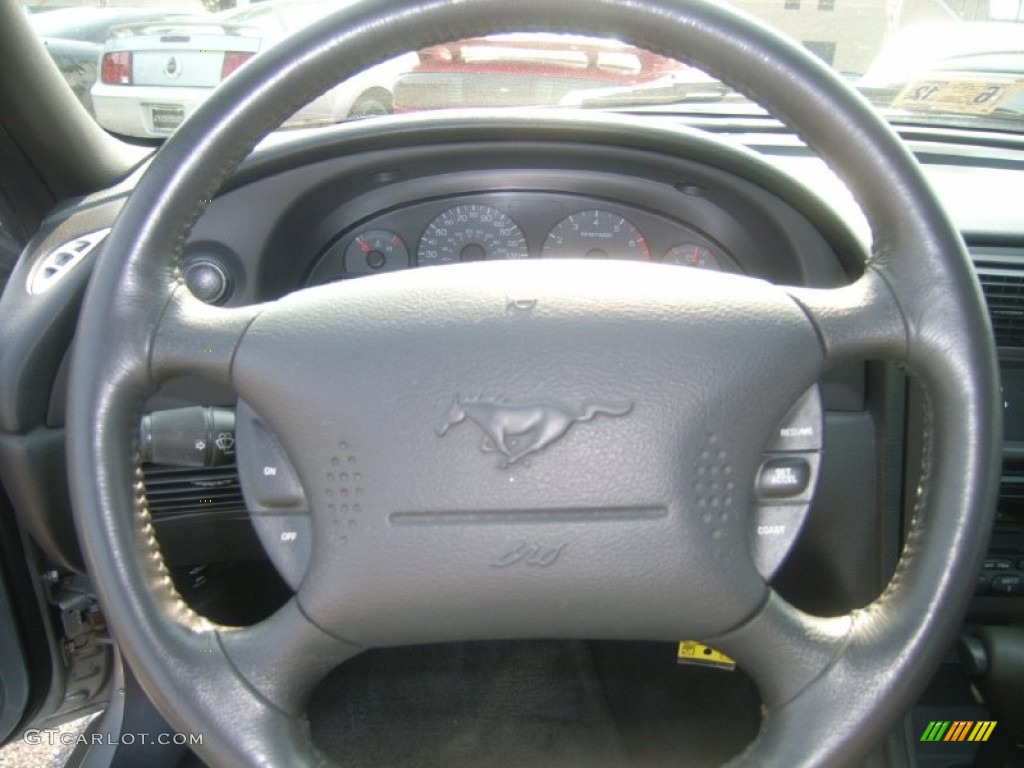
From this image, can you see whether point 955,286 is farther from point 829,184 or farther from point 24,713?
point 24,713

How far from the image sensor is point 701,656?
5.32 feet

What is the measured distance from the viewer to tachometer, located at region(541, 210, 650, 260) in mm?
1689

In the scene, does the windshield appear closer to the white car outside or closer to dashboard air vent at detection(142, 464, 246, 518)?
the white car outside

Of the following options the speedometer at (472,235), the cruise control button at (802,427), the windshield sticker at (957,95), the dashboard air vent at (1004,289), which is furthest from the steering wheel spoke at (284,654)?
the windshield sticker at (957,95)

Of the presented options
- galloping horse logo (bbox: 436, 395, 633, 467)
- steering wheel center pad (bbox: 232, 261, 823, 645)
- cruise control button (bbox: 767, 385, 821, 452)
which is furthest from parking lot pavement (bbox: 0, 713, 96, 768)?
cruise control button (bbox: 767, 385, 821, 452)

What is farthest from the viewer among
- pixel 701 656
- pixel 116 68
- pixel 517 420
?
pixel 116 68

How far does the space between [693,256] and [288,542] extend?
3.07ft

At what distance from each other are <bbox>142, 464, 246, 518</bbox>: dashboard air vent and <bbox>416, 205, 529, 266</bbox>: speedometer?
50 cm

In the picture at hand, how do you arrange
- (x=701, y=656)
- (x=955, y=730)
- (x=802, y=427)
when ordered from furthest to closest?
(x=955, y=730) < (x=701, y=656) < (x=802, y=427)

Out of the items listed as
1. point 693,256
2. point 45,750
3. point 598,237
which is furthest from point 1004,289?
point 45,750

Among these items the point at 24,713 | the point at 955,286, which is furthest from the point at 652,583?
the point at 24,713

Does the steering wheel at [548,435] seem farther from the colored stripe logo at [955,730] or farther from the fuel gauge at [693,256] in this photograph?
the colored stripe logo at [955,730]

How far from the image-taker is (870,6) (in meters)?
2.82

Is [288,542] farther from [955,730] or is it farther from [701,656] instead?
[955,730]
